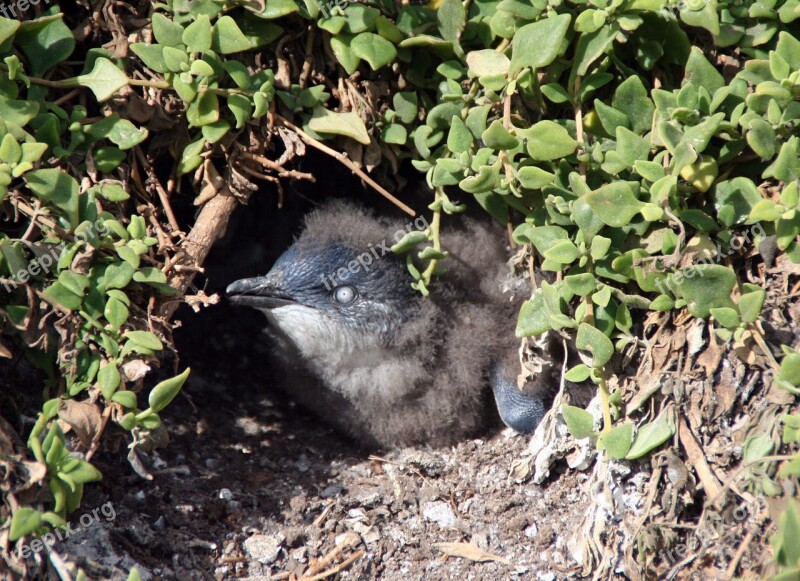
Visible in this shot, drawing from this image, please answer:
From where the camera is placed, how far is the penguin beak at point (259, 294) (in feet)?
9.73

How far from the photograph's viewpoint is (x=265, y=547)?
237 centimetres

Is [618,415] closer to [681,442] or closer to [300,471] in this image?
[681,442]

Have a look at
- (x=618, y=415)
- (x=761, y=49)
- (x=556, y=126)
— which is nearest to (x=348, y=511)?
(x=618, y=415)

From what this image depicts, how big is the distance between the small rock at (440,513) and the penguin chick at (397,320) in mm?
457

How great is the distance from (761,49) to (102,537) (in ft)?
7.59

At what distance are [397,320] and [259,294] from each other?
54 centimetres

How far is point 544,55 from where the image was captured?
213cm

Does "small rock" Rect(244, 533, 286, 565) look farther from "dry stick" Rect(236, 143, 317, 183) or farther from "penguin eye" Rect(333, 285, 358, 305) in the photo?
"dry stick" Rect(236, 143, 317, 183)

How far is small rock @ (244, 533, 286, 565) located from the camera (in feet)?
7.69

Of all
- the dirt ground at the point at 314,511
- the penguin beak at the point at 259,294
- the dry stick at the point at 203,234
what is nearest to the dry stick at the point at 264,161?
the dry stick at the point at 203,234

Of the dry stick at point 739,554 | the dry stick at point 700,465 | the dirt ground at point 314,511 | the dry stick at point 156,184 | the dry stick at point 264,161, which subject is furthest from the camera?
the dry stick at point 264,161

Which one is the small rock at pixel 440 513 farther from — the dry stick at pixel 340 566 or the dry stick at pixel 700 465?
the dry stick at pixel 700 465

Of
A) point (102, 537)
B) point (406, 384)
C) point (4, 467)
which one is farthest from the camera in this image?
point (406, 384)

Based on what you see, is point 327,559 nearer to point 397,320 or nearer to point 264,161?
point 397,320
